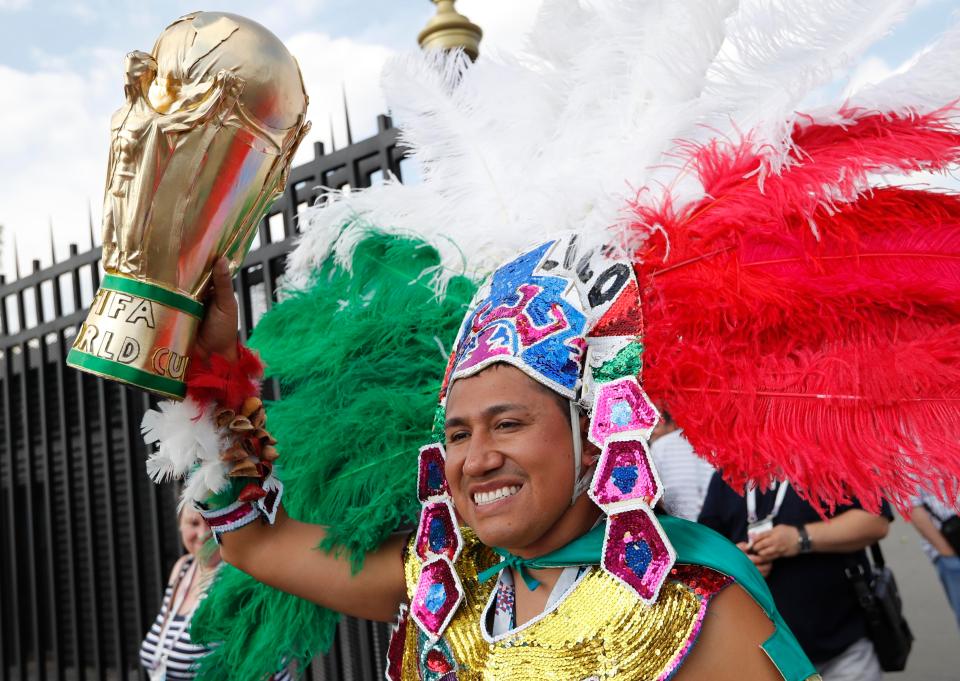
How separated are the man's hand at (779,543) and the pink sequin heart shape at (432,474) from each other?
1.30 meters

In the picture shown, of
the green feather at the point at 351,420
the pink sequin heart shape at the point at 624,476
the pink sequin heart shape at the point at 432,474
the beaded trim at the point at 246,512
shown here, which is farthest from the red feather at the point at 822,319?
the beaded trim at the point at 246,512

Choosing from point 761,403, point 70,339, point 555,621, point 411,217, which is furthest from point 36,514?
point 761,403

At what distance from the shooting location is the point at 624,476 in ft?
4.97

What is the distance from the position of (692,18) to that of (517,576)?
1.24m

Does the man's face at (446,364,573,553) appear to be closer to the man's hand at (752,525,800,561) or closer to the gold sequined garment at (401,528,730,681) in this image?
the gold sequined garment at (401,528,730,681)

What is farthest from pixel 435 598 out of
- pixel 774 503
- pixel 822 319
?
pixel 774 503

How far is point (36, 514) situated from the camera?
528 centimetres

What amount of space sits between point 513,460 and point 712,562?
414mm

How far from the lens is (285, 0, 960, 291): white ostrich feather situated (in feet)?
5.32

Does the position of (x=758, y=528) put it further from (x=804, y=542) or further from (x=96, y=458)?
(x=96, y=458)

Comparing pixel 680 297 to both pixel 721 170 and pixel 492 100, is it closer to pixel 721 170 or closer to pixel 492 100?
pixel 721 170

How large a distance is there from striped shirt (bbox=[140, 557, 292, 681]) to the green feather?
0.92m

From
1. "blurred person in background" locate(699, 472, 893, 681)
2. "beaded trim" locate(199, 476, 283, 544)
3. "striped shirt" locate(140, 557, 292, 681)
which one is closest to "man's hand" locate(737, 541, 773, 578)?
"blurred person in background" locate(699, 472, 893, 681)

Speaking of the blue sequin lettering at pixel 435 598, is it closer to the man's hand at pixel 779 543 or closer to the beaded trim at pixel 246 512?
the beaded trim at pixel 246 512
